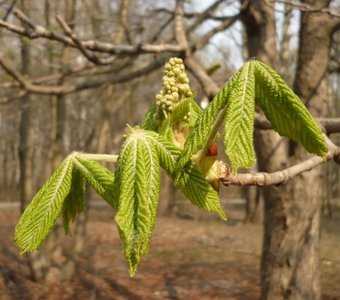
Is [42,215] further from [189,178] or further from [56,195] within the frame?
[189,178]

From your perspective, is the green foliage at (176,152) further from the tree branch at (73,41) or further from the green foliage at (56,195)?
the tree branch at (73,41)

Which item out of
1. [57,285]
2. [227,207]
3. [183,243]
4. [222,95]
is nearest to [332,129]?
[222,95]

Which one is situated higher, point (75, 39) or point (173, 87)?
point (75, 39)

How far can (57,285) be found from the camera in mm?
6648

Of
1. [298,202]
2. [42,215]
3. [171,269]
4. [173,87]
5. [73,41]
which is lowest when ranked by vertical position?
[171,269]

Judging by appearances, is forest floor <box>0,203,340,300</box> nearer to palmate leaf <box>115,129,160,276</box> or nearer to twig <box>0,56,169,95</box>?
twig <box>0,56,169,95</box>

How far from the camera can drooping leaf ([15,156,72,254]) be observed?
1000mm

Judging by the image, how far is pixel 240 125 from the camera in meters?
0.87

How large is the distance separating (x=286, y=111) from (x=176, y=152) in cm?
23

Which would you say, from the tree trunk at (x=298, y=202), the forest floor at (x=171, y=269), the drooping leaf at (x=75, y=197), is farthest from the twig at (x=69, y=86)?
the forest floor at (x=171, y=269)

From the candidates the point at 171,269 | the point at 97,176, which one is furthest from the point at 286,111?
the point at 171,269

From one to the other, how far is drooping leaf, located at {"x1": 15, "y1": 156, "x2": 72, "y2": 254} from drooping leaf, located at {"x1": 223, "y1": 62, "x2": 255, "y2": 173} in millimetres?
385

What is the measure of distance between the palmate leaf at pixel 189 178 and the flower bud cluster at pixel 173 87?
75mm

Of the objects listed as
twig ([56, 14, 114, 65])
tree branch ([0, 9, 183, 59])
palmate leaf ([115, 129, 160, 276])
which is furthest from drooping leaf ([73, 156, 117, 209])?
twig ([56, 14, 114, 65])
